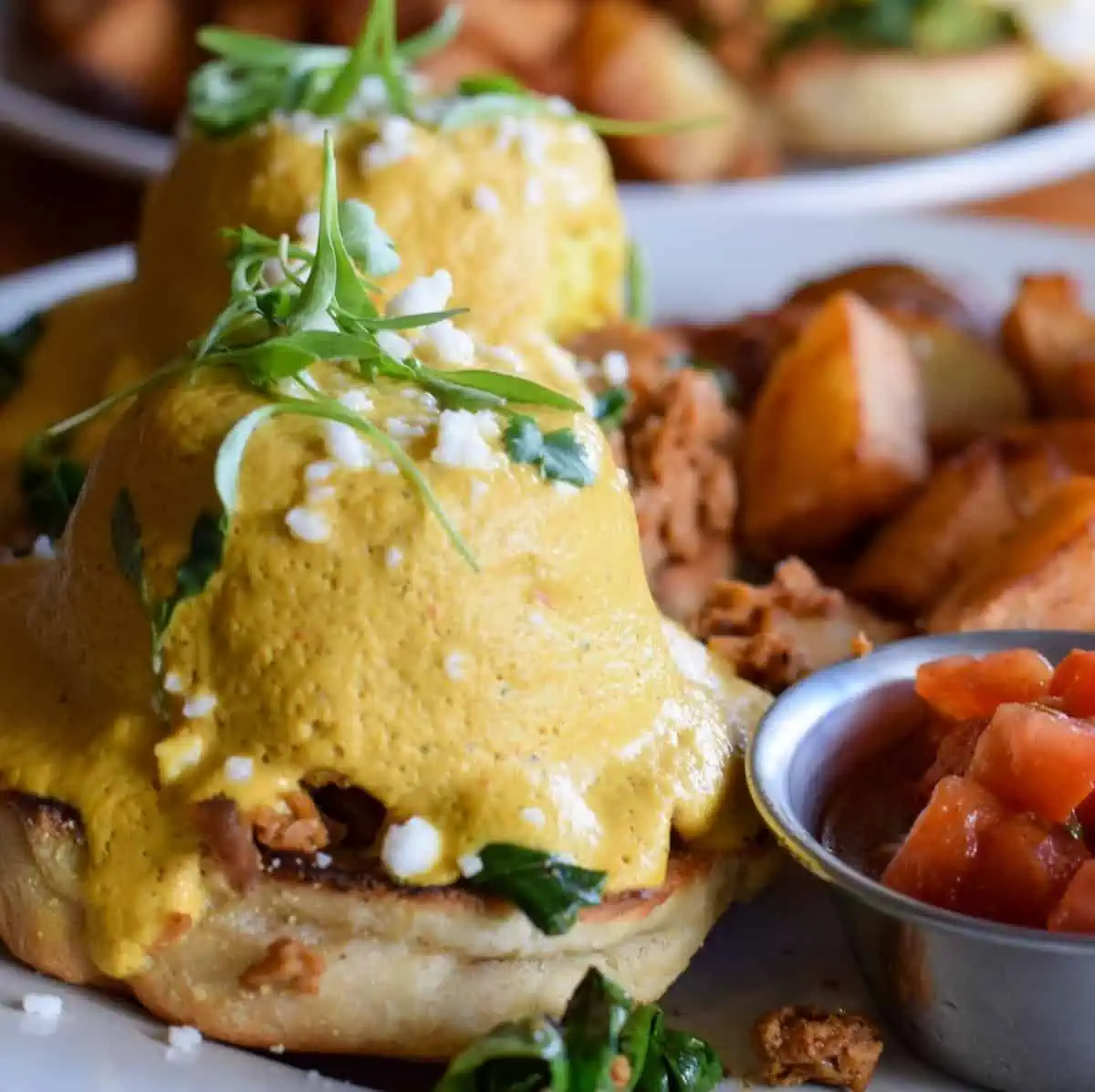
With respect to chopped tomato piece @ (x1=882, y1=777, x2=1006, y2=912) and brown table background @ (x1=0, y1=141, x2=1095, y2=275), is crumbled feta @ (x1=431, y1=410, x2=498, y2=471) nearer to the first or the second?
chopped tomato piece @ (x1=882, y1=777, x2=1006, y2=912)

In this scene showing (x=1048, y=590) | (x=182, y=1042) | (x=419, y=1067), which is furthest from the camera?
(x=1048, y=590)

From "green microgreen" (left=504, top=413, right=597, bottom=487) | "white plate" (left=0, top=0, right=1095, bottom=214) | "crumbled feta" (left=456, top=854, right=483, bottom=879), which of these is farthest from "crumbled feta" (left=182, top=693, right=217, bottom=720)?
"white plate" (left=0, top=0, right=1095, bottom=214)

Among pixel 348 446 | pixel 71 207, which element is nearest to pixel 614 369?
pixel 348 446

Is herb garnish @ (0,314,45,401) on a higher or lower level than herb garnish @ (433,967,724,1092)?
higher

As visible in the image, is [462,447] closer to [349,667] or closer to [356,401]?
[356,401]

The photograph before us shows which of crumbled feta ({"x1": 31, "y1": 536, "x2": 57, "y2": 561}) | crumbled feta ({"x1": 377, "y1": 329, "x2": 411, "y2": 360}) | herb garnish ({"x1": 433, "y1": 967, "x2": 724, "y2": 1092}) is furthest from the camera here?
crumbled feta ({"x1": 31, "y1": 536, "x2": 57, "y2": 561})

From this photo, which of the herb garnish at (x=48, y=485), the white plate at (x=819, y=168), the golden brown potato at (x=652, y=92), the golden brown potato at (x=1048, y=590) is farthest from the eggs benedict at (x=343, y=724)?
the golden brown potato at (x=652, y=92)

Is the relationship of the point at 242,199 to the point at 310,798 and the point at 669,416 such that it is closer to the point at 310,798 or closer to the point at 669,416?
the point at 669,416
